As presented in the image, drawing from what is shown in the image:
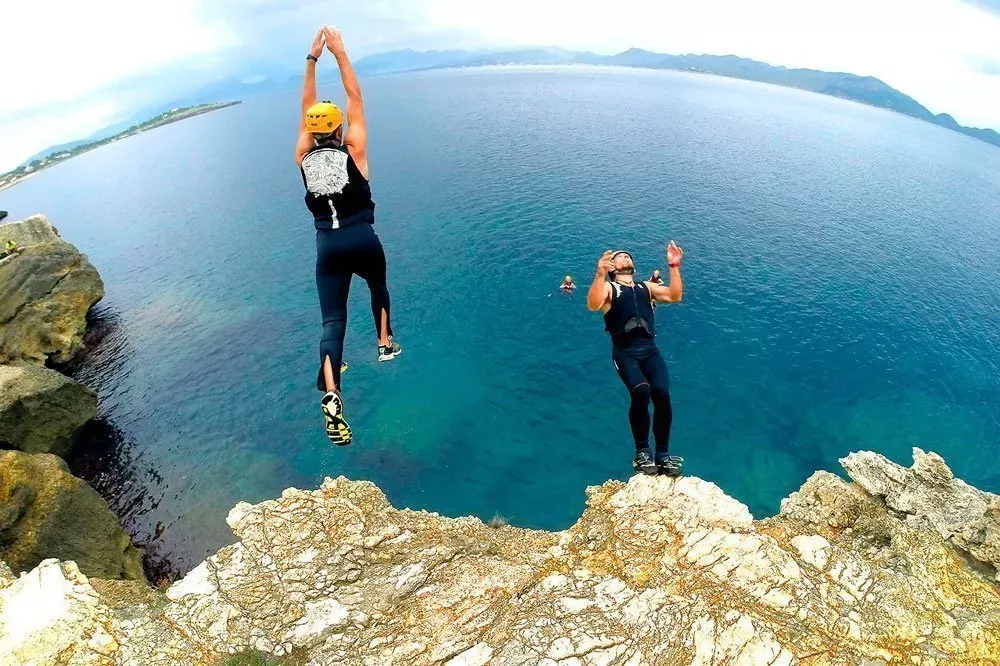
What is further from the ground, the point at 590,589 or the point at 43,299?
the point at 590,589

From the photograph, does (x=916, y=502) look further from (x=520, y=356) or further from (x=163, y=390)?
(x=163, y=390)

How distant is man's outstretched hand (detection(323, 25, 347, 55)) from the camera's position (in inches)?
259

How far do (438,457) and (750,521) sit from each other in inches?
875

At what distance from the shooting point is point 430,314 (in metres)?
46.2

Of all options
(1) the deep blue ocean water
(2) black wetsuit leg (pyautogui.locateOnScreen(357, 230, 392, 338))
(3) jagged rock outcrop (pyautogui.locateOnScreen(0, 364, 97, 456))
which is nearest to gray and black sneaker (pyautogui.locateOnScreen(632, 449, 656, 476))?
(2) black wetsuit leg (pyautogui.locateOnScreen(357, 230, 392, 338))

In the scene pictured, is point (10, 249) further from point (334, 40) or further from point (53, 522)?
point (334, 40)

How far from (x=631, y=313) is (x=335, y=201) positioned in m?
6.53

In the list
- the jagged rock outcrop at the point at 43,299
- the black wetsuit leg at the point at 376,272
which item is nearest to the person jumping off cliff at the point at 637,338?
the black wetsuit leg at the point at 376,272

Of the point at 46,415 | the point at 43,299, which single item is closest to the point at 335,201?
the point at 46,415

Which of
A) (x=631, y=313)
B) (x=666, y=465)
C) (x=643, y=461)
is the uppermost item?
(x=631, y=313)

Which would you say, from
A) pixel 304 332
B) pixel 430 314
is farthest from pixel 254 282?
pixel 430 314

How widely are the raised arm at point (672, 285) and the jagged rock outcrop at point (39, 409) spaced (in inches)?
1407

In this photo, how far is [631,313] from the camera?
33.0 ft

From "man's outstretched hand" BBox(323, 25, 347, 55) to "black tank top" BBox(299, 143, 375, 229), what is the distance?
1.45m
